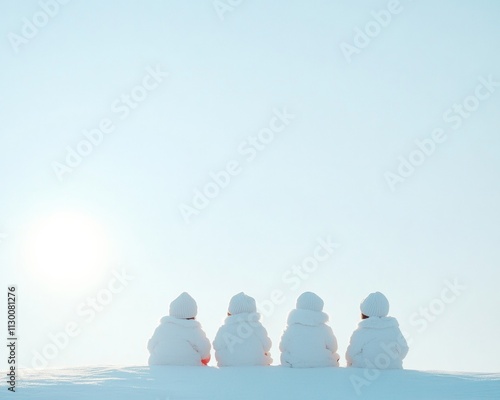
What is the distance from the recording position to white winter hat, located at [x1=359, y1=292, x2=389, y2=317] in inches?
605

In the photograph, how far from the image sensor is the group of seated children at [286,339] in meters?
15.1

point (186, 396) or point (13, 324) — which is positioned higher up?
point (13, 324)

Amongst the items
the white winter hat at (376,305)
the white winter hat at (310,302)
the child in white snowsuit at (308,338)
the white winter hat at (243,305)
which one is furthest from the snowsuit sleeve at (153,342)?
the white winter hat at (376,305)

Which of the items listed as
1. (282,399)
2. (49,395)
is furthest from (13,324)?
(282,399)

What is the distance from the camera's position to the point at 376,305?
15391mm

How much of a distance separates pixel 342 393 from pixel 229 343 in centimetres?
406

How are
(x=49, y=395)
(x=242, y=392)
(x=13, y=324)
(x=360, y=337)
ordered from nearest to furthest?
(x=49, y=395) → (x=242, y=392) → (x=13, y=324) → (x=360, y=337)

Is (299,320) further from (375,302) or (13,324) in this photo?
(13,324)

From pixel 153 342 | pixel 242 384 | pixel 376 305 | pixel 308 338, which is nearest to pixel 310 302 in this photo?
pixel 308 338

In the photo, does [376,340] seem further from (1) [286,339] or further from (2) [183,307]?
(2) [183,307]

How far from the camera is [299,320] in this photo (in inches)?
611

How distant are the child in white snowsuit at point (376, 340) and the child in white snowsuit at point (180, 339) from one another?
10.6 ft

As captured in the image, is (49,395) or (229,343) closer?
(49,395)

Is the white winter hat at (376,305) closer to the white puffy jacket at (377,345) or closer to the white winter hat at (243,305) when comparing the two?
the white puffy jacket at (377,345)
